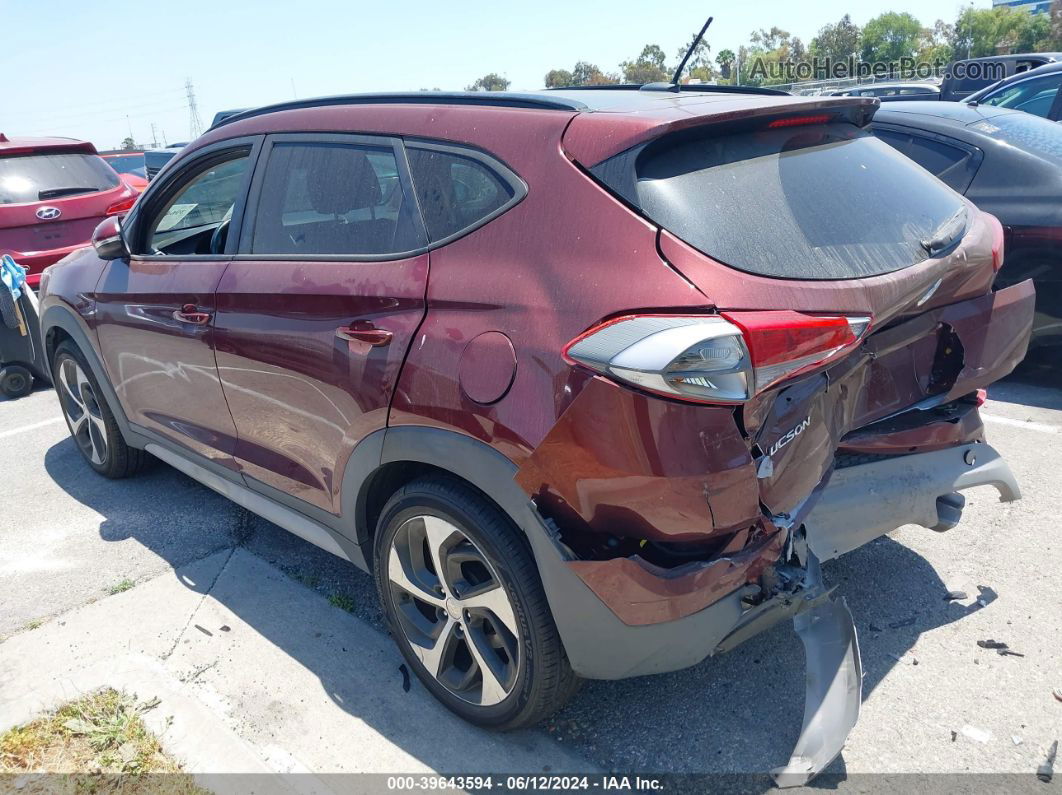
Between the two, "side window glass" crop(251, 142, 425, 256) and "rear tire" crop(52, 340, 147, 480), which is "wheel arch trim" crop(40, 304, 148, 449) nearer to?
"rear tire" crop(52, 340, 147, 480)

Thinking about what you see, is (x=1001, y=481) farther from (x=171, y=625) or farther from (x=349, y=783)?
(x=171, y=625)

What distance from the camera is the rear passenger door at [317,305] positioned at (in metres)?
2.58

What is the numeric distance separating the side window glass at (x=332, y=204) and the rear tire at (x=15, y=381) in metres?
4.62

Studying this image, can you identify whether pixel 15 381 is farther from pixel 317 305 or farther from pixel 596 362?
pixel 596 362

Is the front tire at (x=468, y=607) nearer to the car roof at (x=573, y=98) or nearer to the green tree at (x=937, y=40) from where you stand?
the car roof at (x=573, y=98)

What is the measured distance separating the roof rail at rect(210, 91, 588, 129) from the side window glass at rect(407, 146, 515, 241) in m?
0.22

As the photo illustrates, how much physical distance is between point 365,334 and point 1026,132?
4812 mm

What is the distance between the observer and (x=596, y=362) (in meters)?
1.98

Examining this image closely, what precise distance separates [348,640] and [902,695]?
1967 millimetres

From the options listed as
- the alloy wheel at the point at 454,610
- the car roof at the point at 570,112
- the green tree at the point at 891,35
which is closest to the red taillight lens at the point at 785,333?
the car roof at the point at 570,112

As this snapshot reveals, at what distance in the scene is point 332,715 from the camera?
8.98 feet

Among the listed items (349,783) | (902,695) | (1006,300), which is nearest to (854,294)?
(1006,300)

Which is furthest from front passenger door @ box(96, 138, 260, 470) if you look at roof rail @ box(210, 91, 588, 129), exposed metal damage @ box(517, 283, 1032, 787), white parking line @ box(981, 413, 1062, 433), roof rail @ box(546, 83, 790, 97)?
white parking line @ box(981, 413, 1062, 433)

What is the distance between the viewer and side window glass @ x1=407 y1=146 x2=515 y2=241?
2398 millimetres
